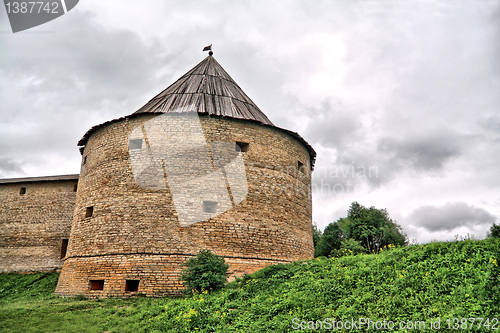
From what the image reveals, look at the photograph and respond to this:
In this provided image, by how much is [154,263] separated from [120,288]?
48.0 inches

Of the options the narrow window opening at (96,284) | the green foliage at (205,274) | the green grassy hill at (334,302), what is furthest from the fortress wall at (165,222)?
the green grassy hill at (334,302)

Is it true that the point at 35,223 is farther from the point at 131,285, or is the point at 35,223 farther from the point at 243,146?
the point at 243,146

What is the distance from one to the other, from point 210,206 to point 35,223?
11089mm

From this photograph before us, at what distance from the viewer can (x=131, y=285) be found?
39.8 ft

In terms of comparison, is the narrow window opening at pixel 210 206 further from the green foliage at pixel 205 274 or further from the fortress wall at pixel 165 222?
the green foliage at pixel 205 274

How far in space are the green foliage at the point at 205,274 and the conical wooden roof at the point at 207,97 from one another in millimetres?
5447

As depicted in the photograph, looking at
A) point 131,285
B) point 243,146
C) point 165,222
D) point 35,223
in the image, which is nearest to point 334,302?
point 165,222

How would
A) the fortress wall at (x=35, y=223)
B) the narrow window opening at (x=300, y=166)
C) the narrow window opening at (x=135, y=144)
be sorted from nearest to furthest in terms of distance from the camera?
1. the narrow window opening at (x=135, y=144)
2. the narrow window opening at (x=300, y=166)
3. the fortress wall at (x=35, y=223)

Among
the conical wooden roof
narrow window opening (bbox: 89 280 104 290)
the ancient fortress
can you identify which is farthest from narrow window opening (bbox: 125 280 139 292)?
the conical wooden roof

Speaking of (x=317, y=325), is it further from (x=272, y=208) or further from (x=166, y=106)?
(x=166, y=106)

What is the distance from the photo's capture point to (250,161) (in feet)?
46.3

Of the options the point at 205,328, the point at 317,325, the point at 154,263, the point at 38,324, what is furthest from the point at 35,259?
the point at 317,325

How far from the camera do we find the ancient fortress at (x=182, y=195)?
12.5 m
